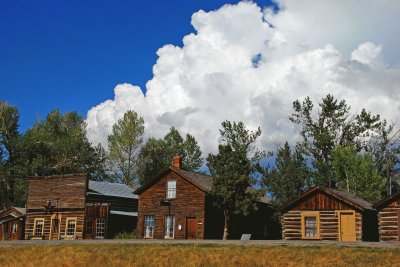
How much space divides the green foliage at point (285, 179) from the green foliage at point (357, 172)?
21.6ft

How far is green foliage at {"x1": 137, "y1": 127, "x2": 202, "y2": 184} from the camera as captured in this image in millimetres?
74550

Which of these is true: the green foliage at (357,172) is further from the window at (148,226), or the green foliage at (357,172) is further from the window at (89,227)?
the window at (89,227)

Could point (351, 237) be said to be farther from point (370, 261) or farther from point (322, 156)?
point (322, 156)

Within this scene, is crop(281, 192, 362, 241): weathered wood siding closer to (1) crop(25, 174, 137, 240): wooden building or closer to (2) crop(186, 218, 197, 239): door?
(2) crop(186, 218, 197, 239): door

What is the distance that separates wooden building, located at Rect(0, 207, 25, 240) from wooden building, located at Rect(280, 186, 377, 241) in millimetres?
26938

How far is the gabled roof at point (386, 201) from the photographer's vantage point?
1390 inches

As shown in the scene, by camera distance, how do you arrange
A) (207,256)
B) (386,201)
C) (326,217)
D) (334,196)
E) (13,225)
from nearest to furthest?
(207,256) → (386,201) → (334,196) → (326,217) → (13,225)

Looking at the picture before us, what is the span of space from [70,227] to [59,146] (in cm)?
2408

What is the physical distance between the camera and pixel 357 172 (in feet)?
187

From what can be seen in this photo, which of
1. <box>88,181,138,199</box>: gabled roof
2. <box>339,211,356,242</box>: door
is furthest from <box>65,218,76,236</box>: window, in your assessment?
<box>339,211,356,242</box>: door

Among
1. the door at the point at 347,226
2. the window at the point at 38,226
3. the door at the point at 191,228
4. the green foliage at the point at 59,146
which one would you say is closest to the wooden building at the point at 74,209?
the window at the point at 38,226

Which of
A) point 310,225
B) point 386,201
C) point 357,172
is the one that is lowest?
point 310,225

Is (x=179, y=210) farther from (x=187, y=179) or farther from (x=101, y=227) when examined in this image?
(x=101, y=227)

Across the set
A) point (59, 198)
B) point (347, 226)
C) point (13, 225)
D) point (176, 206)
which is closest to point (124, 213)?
point (59, 198)
